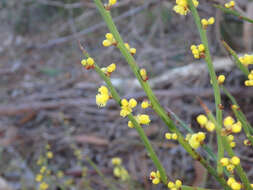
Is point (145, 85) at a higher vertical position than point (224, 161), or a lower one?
higher

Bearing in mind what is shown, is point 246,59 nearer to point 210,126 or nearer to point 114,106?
point 210,126

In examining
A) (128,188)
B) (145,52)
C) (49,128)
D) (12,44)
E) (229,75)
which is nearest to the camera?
(128,188)

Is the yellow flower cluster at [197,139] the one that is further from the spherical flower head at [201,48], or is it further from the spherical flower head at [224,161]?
the spherical flower head at [201,48]

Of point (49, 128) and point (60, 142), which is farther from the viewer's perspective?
point (49, 128)

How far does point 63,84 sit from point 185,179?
5.43 feet

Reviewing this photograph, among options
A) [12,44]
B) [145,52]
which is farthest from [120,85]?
[12,44]

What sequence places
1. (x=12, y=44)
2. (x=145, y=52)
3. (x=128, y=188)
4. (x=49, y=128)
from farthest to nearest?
(x=12, y=44), (x=145, y=52), (x=49, y=128), (x=128, y=188)

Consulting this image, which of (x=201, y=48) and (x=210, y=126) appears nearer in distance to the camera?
(x=210, y=126)

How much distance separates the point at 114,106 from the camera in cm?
240

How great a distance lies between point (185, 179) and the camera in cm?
176

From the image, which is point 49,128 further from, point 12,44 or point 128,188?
point 12,44

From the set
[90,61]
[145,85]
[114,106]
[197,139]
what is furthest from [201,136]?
[114,106]

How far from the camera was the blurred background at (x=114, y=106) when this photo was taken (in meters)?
1.91

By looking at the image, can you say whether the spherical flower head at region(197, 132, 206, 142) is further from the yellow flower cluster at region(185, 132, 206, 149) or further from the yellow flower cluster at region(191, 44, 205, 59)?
the yellow flower cluster at region(191, 44, 205, 59)
